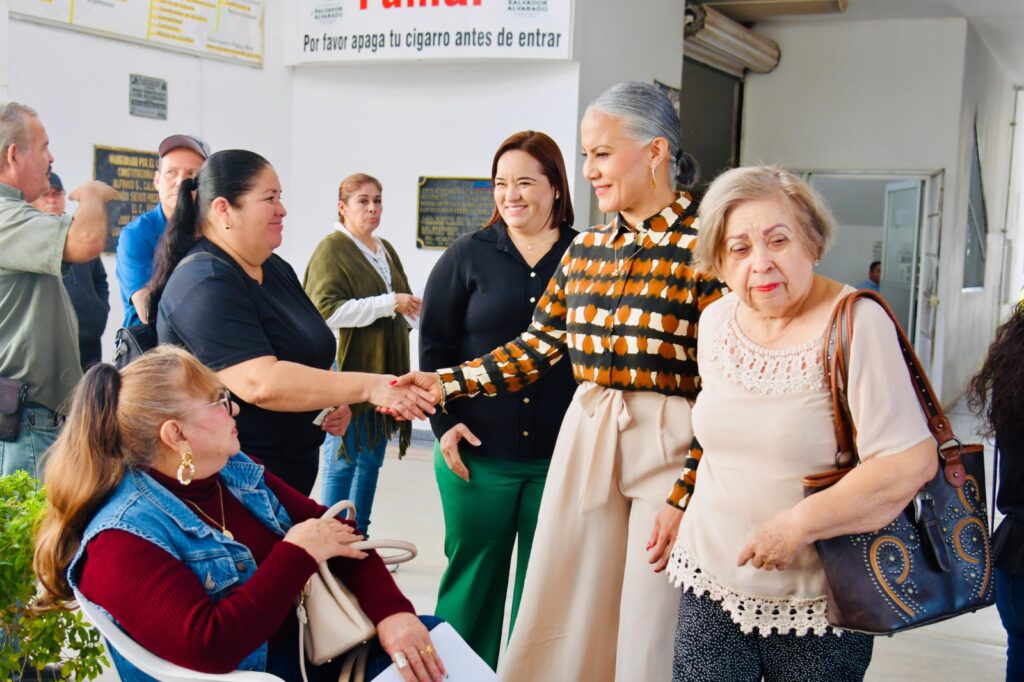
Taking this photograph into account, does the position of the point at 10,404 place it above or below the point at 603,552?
above

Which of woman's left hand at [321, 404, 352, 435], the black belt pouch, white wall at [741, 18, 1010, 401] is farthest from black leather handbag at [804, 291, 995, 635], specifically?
white wall at [741, 18, 1010, 401]

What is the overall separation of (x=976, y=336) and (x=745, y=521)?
41.3 ft

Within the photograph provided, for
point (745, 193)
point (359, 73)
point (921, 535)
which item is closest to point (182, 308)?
point (745, 193)

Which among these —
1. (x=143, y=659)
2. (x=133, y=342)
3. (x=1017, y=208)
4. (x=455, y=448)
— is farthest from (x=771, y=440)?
(x=1017, y=208)

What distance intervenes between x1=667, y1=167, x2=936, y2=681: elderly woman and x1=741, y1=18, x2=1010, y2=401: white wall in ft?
28.8

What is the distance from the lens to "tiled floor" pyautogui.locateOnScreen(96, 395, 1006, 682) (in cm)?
381

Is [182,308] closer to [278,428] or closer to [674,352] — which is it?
[278,428]

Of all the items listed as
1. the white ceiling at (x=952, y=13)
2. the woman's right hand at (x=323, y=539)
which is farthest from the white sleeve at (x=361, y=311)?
the white ceiling at (x=952, y=13)

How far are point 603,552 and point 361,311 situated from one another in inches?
102

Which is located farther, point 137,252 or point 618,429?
point 137,252

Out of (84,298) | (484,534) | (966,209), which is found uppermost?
(966,209)

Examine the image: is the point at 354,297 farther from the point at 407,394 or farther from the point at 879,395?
the point at 879,395

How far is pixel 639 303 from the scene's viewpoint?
231cm

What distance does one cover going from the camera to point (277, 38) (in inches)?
285
